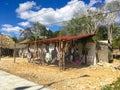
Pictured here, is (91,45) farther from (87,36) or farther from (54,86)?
(54,86)

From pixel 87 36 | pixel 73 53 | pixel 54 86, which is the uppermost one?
pixel 87 36

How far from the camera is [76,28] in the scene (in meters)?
50.4

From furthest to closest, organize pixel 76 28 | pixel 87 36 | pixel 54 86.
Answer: pixel 76 28
pixel 87 36
pixel 54 86

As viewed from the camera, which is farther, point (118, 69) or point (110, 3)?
point (110, 3)

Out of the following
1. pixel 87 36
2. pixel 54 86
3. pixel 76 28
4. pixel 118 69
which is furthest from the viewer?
pixel 76 28

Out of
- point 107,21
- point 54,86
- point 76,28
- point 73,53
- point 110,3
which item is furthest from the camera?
point 76,28

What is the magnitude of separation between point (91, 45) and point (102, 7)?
2608 cm

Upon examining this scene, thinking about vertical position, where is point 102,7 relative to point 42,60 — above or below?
above

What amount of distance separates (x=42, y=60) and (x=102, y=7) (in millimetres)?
26160

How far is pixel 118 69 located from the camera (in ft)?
54.7

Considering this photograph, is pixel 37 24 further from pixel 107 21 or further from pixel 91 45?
pixel 91 45

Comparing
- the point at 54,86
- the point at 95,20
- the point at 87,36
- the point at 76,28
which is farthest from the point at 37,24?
the point at 54,86

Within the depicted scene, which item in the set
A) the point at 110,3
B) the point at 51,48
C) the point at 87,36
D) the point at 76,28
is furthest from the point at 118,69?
the point at 76,28

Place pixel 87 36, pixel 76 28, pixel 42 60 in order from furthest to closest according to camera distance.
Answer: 1. pixel 76 28
2. pixel 42 60
3. pixel 87 36
